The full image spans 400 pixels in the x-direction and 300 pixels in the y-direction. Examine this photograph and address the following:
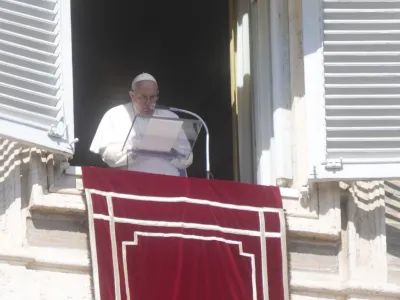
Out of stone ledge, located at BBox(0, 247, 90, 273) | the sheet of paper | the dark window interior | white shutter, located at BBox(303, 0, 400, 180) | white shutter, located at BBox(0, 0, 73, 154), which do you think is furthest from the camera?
the dark window interior

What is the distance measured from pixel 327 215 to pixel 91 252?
122 centimetres

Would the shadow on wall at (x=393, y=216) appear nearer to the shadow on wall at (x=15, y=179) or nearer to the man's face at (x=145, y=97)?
the man's face at (x=145, y=97)

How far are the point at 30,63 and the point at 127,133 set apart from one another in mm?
898

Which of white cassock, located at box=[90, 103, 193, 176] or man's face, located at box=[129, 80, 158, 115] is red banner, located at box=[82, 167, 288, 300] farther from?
man's face, located at box=[129, 80, 158, 115]

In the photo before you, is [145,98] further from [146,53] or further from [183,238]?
[146,53]

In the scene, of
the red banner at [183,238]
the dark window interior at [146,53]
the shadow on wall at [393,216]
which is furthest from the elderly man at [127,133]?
the dark window interior at [146,53]

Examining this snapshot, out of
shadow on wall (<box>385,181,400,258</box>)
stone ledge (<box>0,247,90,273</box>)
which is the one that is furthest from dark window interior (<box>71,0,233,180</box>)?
stone ledge (<box>0,247,90,273</box>)

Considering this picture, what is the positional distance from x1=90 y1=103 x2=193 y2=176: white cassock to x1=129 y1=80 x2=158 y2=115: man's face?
0.05 metres

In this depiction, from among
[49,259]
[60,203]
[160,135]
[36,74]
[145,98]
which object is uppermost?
[36,74]

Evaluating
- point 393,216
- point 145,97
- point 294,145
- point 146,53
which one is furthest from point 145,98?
point 146,53

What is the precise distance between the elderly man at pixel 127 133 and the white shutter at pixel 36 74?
66cm

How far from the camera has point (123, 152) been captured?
9508 millimetres

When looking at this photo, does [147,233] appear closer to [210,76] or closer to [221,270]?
[221,270]

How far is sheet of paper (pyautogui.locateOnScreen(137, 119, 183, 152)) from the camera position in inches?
367
